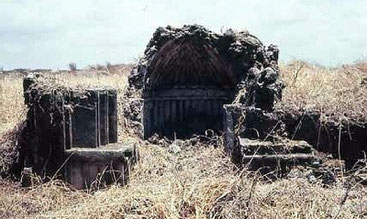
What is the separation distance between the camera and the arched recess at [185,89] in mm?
13023

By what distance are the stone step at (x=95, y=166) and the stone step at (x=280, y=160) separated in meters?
1.82

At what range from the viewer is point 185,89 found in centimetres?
1400

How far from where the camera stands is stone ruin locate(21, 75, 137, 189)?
816 cm

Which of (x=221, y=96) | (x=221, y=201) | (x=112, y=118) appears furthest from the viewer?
(x=221, y=96)

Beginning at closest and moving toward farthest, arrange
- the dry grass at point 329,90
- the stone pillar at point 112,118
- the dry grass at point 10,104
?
the stone pillar at point 112,118 → the dry grass at point 329,90 → the dry grass at point 10,104

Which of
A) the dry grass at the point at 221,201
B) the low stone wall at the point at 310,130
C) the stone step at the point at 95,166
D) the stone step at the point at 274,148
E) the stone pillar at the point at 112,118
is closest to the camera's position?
the dry grass at the point at 221,201

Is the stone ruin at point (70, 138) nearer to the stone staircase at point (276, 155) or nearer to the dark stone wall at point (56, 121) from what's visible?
the dark stone wall at point (56, 121)

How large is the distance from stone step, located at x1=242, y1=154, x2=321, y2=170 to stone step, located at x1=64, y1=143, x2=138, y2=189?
71.7 inches

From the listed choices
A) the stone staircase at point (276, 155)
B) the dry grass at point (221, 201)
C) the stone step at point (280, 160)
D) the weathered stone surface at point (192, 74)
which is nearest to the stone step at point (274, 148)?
the stone staircase at point (276, 155)

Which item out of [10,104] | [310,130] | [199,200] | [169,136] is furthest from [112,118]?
[10,104]

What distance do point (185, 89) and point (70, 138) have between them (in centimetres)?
604

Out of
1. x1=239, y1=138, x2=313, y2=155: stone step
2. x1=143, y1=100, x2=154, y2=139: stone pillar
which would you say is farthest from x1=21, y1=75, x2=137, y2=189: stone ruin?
x1=143, y1=100, x2=154, y2=139: stone pillar

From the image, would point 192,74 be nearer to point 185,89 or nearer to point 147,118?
point 185,89

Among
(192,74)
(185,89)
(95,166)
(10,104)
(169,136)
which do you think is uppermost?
(192,74)
